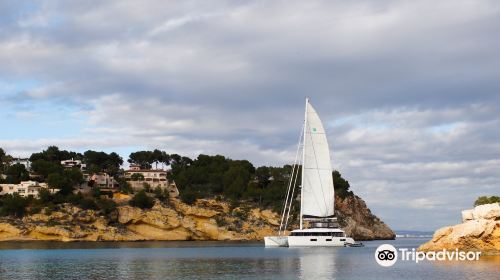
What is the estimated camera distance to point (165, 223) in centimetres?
12500

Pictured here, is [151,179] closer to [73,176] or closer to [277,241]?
[73,176]

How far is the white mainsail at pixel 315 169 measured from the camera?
90.9 meters

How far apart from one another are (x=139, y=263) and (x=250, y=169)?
9014cm

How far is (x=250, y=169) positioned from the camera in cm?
15038

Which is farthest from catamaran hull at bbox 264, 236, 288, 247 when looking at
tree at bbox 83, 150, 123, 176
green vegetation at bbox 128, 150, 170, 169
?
green vegetation at bbox 128, 150, 170, 169

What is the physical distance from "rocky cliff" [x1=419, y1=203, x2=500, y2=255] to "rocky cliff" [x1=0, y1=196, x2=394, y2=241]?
2798 inches

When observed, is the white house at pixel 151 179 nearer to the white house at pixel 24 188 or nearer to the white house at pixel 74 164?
the white house at pixel 74 164

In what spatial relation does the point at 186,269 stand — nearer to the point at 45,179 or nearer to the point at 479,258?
the point at 479,258

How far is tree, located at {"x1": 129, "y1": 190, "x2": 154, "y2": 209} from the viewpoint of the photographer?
126375mm

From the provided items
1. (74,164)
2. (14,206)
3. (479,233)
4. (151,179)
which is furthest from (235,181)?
(479,233)

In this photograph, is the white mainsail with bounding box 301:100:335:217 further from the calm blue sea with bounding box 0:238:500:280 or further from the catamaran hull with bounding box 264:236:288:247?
the calm blue sea with bounding box 0:238:500:280

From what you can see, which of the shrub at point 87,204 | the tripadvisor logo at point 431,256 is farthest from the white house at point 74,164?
the tripadvisor logo at point 431,256

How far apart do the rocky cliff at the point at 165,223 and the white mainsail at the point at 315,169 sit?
38.4 metres

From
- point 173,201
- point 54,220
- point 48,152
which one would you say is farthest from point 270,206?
point 48,152
